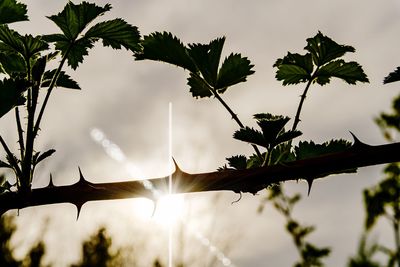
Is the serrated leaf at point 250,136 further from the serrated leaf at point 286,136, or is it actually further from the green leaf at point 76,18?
the green leaf at point 76,18

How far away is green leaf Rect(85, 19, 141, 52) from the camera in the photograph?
1.45 metres

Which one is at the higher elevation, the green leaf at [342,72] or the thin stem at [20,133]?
the green leaf at [342,72]

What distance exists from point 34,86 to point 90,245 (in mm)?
24285

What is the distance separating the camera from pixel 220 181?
875 millimetres

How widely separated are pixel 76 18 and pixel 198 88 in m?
0.44

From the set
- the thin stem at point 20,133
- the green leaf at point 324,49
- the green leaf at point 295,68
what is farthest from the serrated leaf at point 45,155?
the green leaf at point 324,49

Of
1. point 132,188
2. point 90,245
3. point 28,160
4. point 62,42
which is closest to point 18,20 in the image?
point 62,42

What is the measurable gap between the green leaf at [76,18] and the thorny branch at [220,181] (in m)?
0.61

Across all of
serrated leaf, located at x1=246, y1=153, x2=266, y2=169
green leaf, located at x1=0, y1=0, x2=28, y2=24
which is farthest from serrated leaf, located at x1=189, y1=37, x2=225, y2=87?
green leaf, located at x1=0, y1=0, x2=28, y2=24

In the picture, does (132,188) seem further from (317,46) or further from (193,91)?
(317,46)

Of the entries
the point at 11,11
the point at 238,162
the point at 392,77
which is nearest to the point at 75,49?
the point at 11,11

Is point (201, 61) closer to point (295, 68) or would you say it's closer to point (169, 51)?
point (169, 51)

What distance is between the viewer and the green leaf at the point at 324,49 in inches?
56.9

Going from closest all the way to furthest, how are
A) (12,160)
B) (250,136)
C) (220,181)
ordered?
(220,181), (12,160), (250,136)
